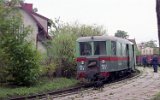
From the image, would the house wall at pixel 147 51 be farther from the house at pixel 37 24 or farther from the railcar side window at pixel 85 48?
A: the railcar side window at pixel 85 48

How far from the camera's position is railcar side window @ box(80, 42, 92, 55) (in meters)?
24.1

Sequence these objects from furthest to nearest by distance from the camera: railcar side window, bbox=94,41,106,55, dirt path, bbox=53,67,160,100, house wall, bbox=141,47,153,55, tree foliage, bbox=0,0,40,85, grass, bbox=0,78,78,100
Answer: house wall, bbox=141,47,153,55, railcar side window, bbox=94,41,106,55, tree foliage, bbox=0,0,40,85, grass, bbox=0,78,78,100, dirt path, bbox=53,67,160,100

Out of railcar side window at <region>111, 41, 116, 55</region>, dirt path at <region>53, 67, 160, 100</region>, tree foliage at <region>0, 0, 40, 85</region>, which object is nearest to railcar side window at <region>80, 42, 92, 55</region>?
railcar side window at <region>111, 41, 116, 55</region>

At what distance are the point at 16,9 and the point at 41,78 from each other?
4922 millimetres

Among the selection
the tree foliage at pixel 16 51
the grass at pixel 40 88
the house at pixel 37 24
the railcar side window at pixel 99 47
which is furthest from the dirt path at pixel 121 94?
the house at pixel 37 24

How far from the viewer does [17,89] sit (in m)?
20.9

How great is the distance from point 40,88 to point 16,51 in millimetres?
2560

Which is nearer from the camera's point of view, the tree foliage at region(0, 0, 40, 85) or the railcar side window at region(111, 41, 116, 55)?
the tree foliage at region(0, 0, 40, 85)

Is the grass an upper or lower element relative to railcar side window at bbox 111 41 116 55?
lower

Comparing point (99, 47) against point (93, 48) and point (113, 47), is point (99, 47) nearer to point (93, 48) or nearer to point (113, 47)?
point (93, 48)

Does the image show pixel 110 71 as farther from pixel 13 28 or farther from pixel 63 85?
pixel 13 28

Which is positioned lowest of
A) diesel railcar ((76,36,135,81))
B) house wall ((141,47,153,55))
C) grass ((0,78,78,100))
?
grass ((0,78,78,100))

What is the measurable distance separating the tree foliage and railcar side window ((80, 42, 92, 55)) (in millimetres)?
2655

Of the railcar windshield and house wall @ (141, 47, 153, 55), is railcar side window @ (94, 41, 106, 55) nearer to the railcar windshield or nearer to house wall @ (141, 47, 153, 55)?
the railcar windshield
